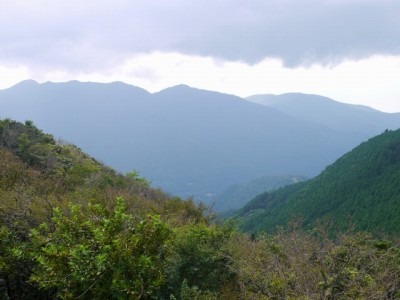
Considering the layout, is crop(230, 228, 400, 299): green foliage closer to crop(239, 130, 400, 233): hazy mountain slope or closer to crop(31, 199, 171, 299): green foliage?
crop(31, 199, 171, 299): green foliage

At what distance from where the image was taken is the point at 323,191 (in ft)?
290

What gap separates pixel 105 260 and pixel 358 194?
77694 mm

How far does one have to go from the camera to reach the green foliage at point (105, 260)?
23.2 ft

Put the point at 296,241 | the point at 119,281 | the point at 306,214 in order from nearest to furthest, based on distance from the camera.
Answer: the point at 119,281 < the point at 296,241 < the point at 306,214

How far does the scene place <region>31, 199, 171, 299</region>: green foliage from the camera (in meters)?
7.07

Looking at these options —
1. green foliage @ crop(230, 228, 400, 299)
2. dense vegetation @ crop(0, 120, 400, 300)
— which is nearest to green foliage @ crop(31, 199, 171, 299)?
dense vegetation @ crop(0, 120, 400, 300)

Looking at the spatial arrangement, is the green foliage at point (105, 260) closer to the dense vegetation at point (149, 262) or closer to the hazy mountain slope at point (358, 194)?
the dense vegetation at point (149, 262)

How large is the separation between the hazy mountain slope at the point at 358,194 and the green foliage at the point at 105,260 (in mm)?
53159

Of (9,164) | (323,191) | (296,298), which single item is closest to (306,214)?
(323,191)

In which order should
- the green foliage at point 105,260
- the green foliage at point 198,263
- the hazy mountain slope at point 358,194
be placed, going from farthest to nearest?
the hazy mountain slope at point 358,194, the green foliage at point 198,263, the green foliage at point 105,260

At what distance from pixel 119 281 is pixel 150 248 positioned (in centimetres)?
104

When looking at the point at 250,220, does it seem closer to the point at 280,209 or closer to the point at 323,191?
the point at 280,209

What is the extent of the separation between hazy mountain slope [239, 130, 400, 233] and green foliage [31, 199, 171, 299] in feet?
174

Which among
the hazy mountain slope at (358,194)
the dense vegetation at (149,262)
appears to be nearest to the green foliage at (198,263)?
the dense vegetation at (149,262)
